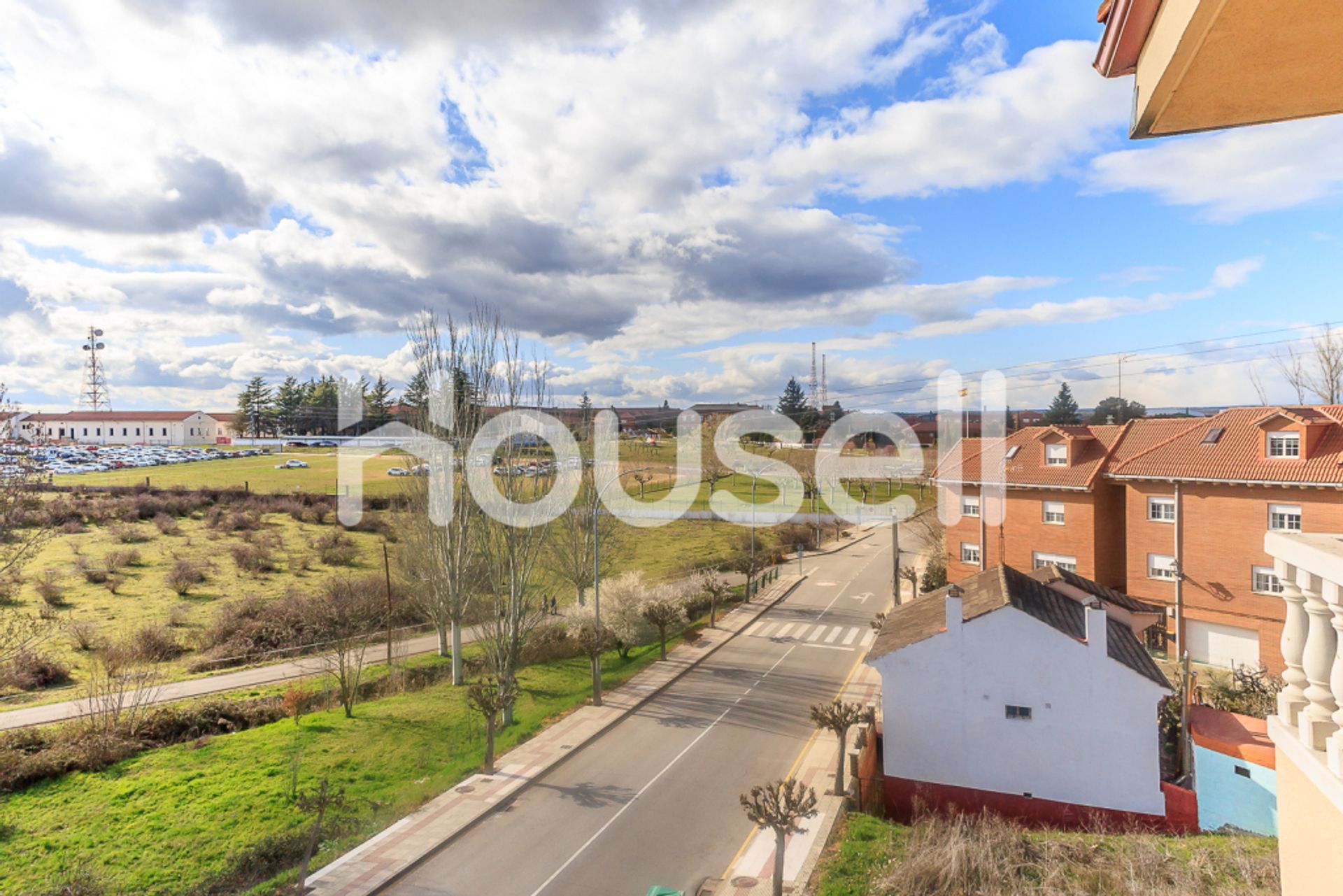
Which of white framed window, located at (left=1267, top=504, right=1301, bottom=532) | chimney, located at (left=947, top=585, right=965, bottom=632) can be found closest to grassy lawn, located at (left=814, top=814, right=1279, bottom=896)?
chimney, located at (left=947, top=585, right=965, bottom=632)

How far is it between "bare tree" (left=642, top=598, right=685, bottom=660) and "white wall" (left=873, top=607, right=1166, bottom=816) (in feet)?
28.4

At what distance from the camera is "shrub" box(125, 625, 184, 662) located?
62.0 ft

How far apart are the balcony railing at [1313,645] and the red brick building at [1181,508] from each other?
17192 mm

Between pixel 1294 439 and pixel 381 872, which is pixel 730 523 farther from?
pixel 381 872

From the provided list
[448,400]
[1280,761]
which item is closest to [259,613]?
[448,400]

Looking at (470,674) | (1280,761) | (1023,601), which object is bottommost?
(470,674)

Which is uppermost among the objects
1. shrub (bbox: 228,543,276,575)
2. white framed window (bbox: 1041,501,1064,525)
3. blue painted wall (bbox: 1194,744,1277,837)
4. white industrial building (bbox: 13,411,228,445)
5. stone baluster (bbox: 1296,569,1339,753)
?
white industrial building (bbox: 13,411,228,445)

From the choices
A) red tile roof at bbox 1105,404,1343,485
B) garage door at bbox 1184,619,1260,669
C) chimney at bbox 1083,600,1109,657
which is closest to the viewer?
chimney at bbox 1083,600,1109,657

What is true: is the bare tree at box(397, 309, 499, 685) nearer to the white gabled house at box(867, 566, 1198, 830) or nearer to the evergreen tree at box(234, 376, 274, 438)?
the white gabled house at box(867, 566, 1198, 830)

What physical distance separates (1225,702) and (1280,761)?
610 inches

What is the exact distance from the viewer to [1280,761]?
2.60m

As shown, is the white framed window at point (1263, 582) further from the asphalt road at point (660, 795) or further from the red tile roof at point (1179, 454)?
the asphalt road at point (660, 795)

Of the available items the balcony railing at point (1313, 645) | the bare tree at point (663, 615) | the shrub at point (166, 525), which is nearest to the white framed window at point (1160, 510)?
the bare tree at point (663, 615)

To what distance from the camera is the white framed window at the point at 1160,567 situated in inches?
714
